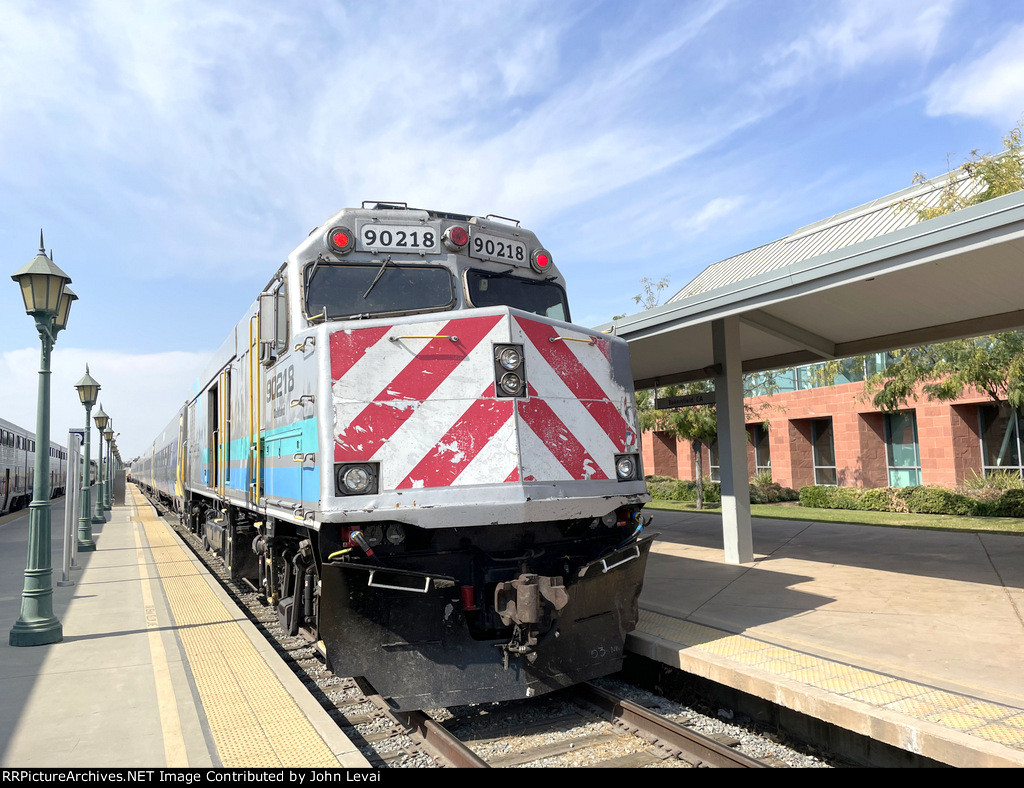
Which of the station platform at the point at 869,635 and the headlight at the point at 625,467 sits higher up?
the headlight at the point at 625,467

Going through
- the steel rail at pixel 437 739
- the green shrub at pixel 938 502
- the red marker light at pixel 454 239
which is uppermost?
the red marker light at pixel 454 239

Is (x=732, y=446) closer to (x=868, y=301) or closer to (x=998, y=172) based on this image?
(x=868, y=301)

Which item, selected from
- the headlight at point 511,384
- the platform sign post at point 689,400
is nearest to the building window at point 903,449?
the platform sign post at point 689,400

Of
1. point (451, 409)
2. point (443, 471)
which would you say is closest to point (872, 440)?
point (451, 409)

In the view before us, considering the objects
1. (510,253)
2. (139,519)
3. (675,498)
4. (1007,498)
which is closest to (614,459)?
(510,253)

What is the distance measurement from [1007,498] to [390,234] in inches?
652

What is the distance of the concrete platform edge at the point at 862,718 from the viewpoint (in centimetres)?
358

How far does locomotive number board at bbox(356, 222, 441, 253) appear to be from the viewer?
552 centimetres

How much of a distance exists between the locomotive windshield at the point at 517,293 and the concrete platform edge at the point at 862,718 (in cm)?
295

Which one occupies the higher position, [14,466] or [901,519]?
[14,466]

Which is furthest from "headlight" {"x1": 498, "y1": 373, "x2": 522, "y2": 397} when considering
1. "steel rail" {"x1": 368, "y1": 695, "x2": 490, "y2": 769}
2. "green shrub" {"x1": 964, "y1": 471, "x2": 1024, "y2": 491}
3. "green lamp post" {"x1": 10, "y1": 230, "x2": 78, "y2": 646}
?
"green shrub" {"x1": 964, "y1": 471, "x2": 1024, "y2": 491}

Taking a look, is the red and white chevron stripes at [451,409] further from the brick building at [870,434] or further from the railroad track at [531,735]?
the brick building at [870,434]

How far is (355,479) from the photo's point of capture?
448cm

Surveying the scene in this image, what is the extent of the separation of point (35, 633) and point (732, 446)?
26.5 feet
